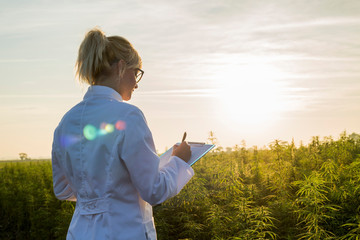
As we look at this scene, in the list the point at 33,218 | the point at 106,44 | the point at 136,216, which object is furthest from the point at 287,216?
the point at 33,218

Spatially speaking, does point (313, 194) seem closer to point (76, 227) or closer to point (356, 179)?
point (356, 179)

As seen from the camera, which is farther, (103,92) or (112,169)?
(103,92)

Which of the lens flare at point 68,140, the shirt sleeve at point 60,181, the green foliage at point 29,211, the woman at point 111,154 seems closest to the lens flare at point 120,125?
the woman at point 111,154

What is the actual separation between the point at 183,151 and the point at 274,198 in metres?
2.51

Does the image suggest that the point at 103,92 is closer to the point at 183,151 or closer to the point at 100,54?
the point at 100,54

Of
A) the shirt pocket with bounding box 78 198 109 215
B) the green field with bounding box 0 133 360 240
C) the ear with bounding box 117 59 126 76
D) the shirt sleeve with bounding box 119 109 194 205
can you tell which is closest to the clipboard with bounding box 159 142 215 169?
the shirt sleeve with bounding box 119 109 194 205

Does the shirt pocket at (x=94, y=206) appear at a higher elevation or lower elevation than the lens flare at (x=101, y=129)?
lower

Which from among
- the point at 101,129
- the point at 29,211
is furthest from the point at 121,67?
the point at 29,211

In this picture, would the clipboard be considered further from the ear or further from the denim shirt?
the ear

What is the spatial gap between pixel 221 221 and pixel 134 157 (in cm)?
225

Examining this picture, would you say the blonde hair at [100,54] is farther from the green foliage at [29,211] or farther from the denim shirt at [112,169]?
the green foliage at [29,211]

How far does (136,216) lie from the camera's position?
1.62 metres

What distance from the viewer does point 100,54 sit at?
1665mm

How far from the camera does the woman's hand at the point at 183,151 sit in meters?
1.81
